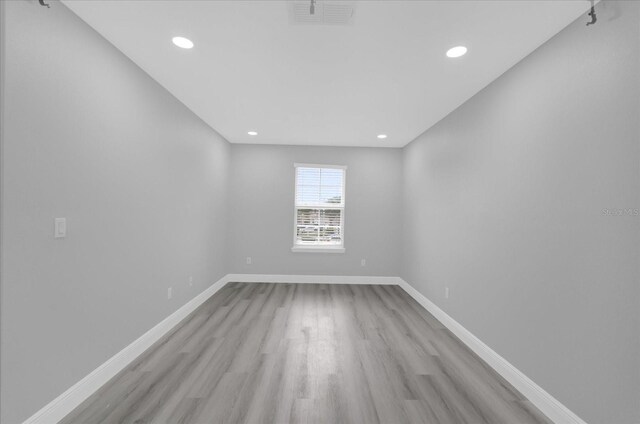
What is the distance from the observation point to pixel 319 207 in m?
5.22

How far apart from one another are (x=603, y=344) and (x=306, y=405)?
1.81m

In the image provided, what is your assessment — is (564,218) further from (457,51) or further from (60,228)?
(60,228)

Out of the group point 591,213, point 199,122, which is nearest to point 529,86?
point 591,213

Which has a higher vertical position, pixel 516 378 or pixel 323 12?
pixel 323 12

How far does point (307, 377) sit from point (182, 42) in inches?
109

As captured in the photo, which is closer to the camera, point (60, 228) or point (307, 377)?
point (60, 228)

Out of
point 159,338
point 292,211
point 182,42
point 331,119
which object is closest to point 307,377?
point 159,338

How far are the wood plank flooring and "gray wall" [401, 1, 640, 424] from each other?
1.47 ft

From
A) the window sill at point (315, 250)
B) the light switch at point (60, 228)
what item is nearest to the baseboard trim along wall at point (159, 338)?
the light switch at point (60, 228)

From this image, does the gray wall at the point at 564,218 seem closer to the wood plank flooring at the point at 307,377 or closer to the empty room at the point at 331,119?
the empty room at the point at 331,119

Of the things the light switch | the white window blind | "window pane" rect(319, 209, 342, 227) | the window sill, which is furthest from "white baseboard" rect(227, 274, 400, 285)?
the light switch

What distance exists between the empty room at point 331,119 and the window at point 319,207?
68.4 inches

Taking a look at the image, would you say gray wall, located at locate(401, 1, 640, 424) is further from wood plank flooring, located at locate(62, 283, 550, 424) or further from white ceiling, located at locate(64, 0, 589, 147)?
wood plank flooring, located at locate(62, 283, 550, 424)

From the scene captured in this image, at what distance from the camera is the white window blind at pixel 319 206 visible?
520 centimetres
